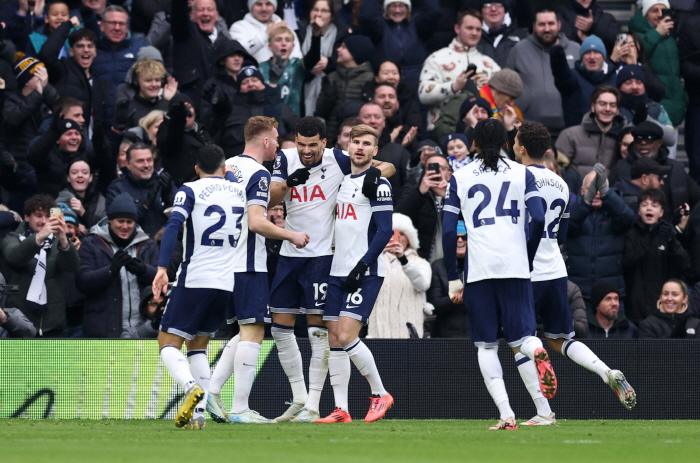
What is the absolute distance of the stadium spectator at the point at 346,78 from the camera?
51.0 feet

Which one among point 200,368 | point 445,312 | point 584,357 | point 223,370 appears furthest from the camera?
point 445,312

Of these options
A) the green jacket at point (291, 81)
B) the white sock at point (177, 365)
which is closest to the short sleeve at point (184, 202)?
the white sock at point (177, 365)

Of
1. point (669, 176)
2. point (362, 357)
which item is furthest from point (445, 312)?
point (669, 176)

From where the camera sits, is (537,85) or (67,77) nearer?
(67,77)

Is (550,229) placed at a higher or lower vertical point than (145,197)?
lower

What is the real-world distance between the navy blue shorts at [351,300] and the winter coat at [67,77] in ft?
18.4

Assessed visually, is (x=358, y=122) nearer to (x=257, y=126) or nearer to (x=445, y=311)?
(x=445, y=311)

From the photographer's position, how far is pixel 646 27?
17.6 metres

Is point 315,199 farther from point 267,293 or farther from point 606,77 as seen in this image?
point 606,77

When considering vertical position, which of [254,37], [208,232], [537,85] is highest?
[254,37]

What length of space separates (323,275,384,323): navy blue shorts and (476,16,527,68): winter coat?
7.20m

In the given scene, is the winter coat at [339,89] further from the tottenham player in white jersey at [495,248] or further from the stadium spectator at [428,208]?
the tottenham player in white jersey at [495,248]

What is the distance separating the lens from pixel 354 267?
9.98m

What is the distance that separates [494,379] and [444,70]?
288 inches
